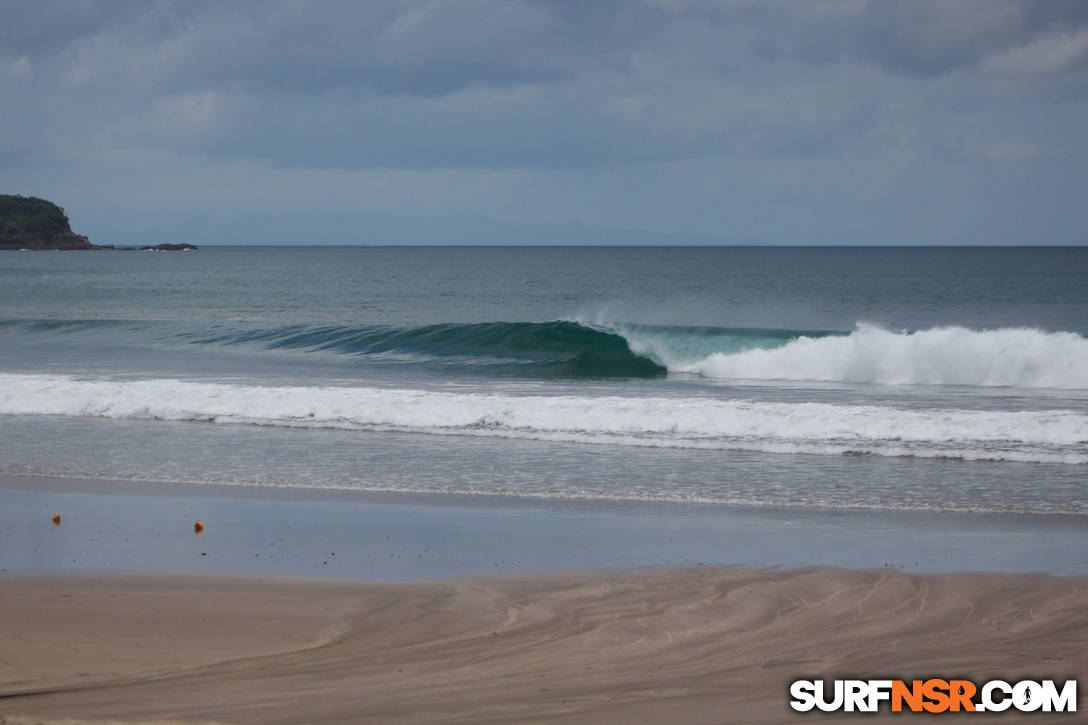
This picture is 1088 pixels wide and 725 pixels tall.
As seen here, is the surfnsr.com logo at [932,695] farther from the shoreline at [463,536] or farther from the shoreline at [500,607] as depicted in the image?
the shoreline at [463,536]

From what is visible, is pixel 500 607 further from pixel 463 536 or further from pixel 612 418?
pixel 612 418

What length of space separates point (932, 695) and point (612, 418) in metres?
9.67

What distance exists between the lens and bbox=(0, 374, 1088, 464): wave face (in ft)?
42.7

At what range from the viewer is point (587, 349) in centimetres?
2894

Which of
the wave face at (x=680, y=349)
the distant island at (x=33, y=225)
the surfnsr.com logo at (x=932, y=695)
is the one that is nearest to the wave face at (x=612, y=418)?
the wave face at (x=680, y=349)

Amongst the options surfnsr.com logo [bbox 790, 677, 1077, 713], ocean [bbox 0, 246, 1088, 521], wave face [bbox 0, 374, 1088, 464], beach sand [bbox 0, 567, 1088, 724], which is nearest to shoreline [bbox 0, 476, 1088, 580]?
beach sand [bbox 0, 567, 1088, 724]

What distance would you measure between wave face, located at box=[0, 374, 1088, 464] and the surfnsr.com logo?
771cm

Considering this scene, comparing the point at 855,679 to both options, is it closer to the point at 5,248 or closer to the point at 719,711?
the point at 719,711

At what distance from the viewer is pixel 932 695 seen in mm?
5008

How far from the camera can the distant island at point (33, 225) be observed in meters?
176

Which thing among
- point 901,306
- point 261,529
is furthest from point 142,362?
point 901,306

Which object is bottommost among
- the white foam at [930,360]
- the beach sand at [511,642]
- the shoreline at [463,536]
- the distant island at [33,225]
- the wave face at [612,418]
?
the beach sand at [511,642]

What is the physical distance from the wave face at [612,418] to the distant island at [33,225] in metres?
181

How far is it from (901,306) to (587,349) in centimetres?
3312
